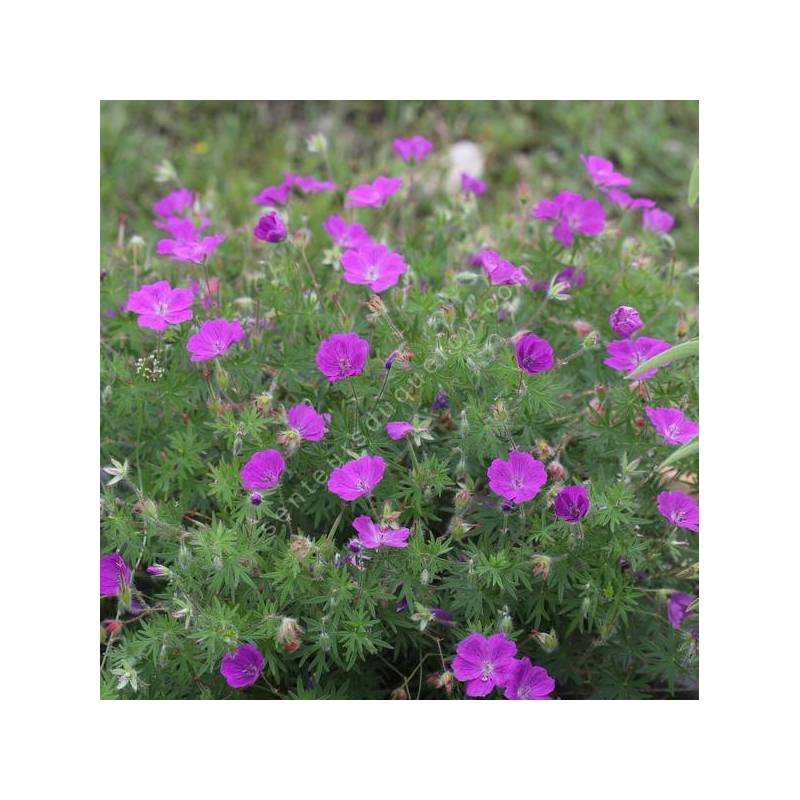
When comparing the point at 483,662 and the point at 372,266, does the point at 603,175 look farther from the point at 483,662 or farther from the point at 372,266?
the point at 483,662

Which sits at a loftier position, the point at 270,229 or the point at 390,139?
the point at 390,139

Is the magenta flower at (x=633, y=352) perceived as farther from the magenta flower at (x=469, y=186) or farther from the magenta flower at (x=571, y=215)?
the magenta flower at (x=469, y=186)

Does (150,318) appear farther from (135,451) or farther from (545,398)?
(545,398)

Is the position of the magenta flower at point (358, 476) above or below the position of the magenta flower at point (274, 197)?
below

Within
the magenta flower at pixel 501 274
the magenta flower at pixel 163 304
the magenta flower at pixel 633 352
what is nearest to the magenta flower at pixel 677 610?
the magenta flower at pixel 633 352

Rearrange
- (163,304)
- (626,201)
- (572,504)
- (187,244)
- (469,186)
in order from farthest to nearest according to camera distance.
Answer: (469,186) < (626,201) < (187,244) < (163,304) < (572,504)

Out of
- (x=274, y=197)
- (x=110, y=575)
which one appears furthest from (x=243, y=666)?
(x=274, y=197)
